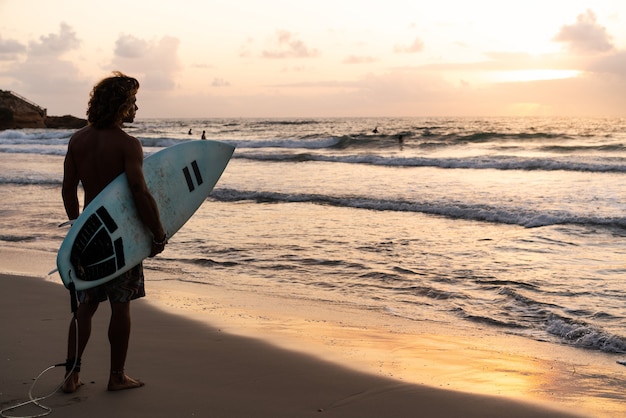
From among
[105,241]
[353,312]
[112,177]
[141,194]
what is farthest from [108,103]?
[353,312]

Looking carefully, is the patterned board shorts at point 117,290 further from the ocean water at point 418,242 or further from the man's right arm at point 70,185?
the ocean water at point 418,242

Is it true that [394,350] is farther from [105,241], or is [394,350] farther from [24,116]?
[24,116]

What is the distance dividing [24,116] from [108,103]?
70.8m

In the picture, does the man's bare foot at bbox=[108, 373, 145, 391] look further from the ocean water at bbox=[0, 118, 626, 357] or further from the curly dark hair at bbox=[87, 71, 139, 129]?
the ocean water at bbox=[0, 118, 626, 357]

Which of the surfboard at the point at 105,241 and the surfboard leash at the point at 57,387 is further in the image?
the surfboard at the point at 105,241

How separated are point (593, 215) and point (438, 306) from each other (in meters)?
6.52

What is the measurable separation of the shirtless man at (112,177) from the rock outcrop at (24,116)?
6665 cm

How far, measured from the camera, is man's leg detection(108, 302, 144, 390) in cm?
341

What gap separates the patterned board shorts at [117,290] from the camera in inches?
133

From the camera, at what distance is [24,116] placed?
67562 millimetres

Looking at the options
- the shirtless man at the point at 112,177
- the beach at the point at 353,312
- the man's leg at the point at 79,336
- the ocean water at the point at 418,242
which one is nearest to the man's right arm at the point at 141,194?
the shirtless man at the point at 112,177

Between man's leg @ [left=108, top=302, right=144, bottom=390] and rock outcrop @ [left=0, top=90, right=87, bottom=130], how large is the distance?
66.7 meters

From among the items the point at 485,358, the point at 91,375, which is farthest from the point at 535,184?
the point at 91,375

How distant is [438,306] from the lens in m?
5.99
